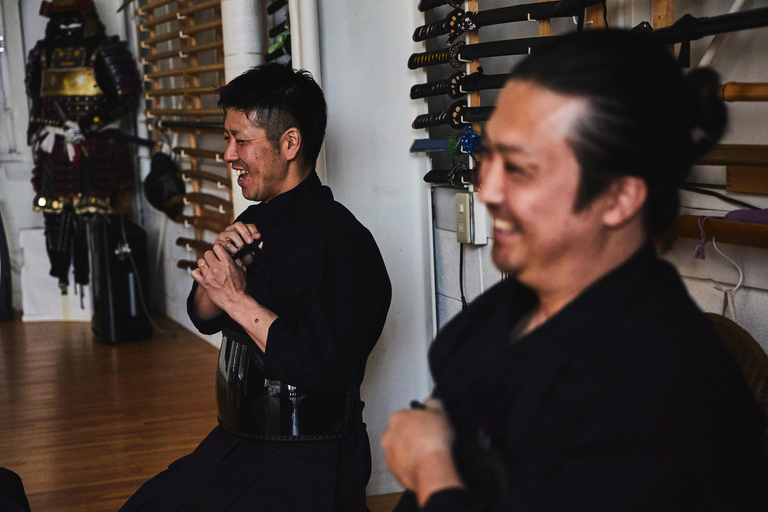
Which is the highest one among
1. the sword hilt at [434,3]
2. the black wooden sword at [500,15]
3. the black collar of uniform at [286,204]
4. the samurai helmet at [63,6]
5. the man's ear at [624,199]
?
the samurai helmet at [63,6]

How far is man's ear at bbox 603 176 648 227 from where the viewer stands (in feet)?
2.69

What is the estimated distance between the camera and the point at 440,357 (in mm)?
1031

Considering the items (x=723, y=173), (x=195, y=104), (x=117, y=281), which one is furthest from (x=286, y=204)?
(x=117, y=281)

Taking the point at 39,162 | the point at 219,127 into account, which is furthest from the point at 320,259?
the point at 39,162

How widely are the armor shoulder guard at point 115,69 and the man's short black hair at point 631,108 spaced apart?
17.7 feet

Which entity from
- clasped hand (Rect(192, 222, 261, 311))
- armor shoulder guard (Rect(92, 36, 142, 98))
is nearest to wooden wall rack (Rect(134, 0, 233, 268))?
armor shoulder guard (Rect(92, 36, 142, 98))

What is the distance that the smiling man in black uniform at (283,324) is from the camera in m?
1.77

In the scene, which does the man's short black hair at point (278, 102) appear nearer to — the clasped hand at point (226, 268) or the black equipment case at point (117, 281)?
the clasped hand at point (226, 268)

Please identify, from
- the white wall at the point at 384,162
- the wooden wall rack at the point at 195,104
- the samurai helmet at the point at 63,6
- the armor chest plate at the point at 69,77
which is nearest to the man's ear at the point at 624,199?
the white wall at the point at 384,162

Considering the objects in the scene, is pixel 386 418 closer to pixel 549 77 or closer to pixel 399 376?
pixel 399 376

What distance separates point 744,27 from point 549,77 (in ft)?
2.30

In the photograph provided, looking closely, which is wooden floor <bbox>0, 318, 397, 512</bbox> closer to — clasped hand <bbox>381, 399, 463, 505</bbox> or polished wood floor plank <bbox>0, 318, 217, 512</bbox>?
polished wood floor plank <bbox>0, 318, 217, 512</bbox>

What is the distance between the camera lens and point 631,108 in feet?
Answer: 2.60

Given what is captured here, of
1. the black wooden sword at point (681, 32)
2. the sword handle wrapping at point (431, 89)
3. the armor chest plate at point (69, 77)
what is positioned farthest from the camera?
the armor chest plate at point (69, 77)
